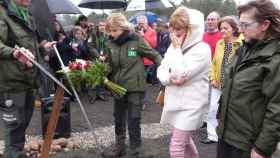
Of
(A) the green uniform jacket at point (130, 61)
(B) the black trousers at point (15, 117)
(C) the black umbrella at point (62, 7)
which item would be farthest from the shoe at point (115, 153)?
(C) the black umbrella at point (62, 7)

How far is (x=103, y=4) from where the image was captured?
12.0 meters

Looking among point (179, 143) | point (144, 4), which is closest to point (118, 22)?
point (179, 143)

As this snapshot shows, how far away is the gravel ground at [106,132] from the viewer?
18.9 ft

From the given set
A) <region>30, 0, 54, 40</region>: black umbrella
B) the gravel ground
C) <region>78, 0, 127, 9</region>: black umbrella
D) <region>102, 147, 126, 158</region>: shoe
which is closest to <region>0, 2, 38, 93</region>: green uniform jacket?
<region>30, 0, 54, 40</region>: black umbrella

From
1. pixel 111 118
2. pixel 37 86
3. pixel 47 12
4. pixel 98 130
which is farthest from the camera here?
pixel 111 118

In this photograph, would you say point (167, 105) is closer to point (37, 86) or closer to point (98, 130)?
point (37, 86)

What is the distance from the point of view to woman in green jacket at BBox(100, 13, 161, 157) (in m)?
5.23

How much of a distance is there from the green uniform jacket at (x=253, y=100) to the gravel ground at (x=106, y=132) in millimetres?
2786

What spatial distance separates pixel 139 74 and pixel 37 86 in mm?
1329

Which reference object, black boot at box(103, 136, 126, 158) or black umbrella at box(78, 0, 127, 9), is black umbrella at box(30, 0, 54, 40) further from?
black umbrella at box(78, 0, 127, 9)

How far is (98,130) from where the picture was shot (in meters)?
7.10

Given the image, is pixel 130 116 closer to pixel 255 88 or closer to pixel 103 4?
pixel 255 88

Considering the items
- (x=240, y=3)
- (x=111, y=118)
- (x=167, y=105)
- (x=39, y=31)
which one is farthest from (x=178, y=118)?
(x=111, y=118)

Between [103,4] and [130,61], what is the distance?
23.2ft
